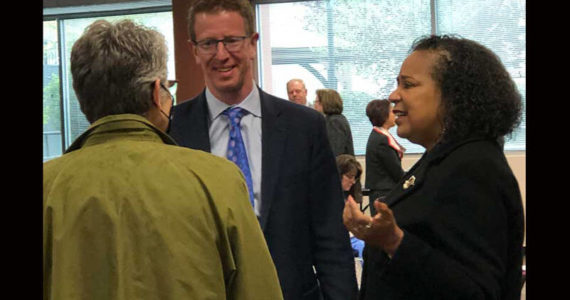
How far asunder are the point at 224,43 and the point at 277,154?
0.37 metres

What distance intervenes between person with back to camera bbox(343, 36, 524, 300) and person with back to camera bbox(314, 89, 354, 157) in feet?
15.0

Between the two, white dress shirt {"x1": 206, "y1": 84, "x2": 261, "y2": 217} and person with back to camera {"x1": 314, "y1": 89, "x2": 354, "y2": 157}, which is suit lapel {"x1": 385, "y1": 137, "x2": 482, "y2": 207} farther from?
person with back to camera {"x1": 314, "y1": 89, "x2": 354, "y2": 157}

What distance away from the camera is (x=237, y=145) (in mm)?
2076

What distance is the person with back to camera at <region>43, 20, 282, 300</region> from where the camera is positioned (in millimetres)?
1290

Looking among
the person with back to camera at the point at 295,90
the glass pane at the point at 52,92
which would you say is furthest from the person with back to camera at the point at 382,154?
the glass pane at the point at 52,92

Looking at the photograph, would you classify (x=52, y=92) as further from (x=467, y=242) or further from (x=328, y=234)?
(x=467, y=242)

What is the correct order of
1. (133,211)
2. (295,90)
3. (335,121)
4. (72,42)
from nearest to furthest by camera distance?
(133,211) → (335,121) → (295,90) → (72,42)

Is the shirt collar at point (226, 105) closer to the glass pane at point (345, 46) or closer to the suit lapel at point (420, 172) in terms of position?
the suit lapel at point (420, 172)

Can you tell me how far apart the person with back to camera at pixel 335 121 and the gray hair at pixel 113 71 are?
4.98m

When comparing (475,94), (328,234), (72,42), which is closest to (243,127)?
(328,234)

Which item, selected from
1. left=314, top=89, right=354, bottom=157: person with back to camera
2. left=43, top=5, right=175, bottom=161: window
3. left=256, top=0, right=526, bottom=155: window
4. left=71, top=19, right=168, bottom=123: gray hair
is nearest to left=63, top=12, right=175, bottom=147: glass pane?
left=43, top=5, right=175, bottom=161: window

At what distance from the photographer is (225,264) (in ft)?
4.58

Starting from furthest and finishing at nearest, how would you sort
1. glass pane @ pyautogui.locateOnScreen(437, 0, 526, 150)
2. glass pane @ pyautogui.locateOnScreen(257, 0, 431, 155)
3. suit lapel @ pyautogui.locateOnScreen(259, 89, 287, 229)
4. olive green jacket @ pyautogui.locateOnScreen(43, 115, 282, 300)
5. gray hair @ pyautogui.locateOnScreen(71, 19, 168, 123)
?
glass pane @ pyautogui.locateOnScreen(257, 0, 431, 155), glass pane @ pyautogui.locateOnScreen(437, 0, 526, 150), suit lapel @ pyautogui.locateOnScreen(259, 89, 287, 229), gray hair @ pyautogui.locateOnScreen(71, 19, 168, 123), olive green jacket @ pyautogui.locateOnScreen(43, 115, 282, 300)
